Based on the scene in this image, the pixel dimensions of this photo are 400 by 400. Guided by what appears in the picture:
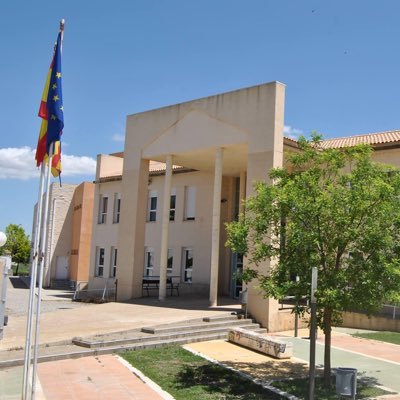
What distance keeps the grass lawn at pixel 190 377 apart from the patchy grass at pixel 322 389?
0.46 metres

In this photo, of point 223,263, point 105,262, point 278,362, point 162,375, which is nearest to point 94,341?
point 162,375

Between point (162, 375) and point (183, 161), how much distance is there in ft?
44.5

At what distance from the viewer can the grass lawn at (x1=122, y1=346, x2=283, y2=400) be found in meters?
9.74

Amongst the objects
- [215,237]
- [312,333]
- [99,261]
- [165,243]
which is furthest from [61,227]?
[312,333]

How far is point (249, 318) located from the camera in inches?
698

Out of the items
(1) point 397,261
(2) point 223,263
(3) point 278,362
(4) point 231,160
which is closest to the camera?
(1) point 397,261

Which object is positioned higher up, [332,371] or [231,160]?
[231,160]

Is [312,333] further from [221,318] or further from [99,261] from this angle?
[99,261]

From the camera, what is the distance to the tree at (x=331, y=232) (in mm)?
9820

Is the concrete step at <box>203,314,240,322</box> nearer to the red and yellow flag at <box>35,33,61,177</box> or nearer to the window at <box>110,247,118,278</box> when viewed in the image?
the red and yellow flag at <box>35,33,61,177</box>

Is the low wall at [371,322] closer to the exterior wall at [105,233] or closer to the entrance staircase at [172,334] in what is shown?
the entrance staircase at [172,334]

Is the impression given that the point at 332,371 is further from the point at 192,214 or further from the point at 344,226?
the point at 192,214

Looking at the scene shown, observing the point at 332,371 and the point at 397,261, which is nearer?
the point at 397,261

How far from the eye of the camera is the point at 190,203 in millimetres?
27344
